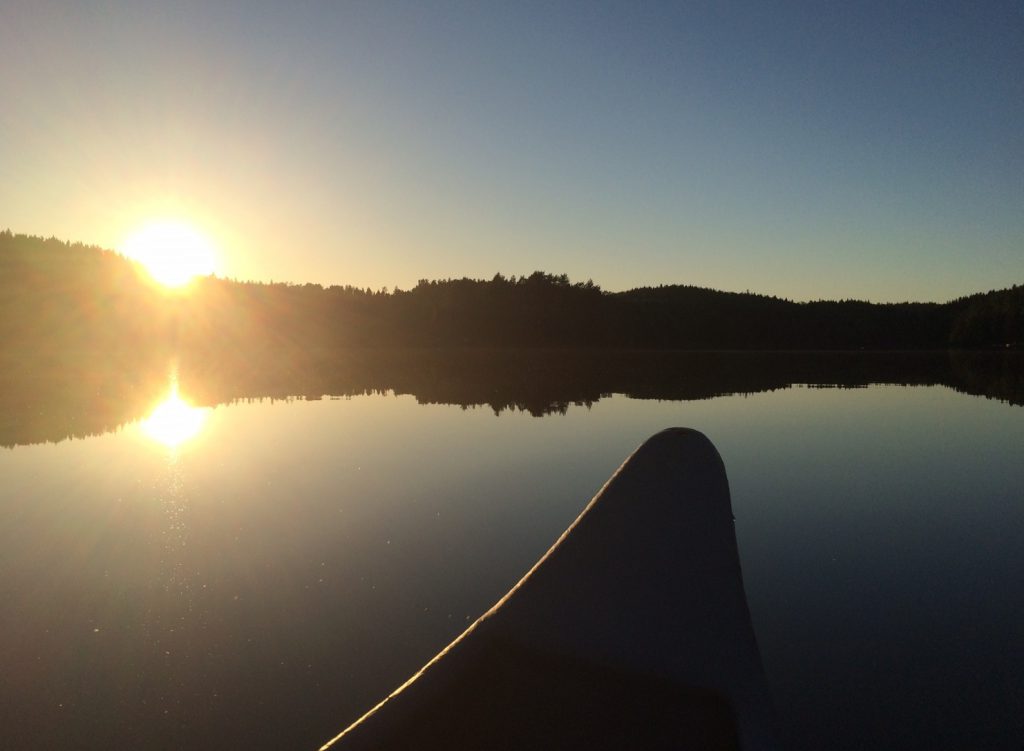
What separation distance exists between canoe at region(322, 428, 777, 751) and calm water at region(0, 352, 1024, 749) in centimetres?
146

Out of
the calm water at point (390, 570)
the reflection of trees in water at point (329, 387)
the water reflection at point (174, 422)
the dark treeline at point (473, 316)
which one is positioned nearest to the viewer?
the calm water at point (390, 570)

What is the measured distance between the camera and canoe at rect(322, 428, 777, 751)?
3.13 meters

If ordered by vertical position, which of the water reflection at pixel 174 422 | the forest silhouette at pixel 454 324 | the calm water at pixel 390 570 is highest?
the forest silhouette at pixel 454 324

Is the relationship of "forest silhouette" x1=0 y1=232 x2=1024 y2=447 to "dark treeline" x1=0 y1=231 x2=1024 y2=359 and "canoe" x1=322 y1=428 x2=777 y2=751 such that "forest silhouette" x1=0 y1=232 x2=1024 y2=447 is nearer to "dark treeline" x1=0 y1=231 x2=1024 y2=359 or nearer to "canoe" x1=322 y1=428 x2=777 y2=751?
"dark treeline" x1=0 y1=231 x2=1024 y2=359

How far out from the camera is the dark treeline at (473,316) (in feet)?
294

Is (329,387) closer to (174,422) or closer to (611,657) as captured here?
(174,422)

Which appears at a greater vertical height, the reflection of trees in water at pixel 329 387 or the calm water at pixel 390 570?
the reflection of trees in water at pixel 329 387

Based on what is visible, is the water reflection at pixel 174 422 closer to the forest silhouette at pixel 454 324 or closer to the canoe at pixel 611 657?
the canoe at pixel 611 657

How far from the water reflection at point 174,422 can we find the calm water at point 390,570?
0.62 ft

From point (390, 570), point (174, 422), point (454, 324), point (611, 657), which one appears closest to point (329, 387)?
point (174, 422)

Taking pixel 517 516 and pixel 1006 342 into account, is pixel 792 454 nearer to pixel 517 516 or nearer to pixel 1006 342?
pixel 517 516

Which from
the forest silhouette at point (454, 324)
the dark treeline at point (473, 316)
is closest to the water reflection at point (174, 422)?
the forest silhouette at point (454, 324)

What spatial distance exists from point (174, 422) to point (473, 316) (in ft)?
264

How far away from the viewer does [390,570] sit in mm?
7633
